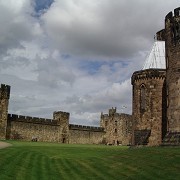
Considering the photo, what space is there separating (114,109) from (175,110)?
3918 cm

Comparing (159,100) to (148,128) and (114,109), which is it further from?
(114,109)

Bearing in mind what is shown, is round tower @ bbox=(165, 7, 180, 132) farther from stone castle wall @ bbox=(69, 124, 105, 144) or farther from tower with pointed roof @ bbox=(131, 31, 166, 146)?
stone castle wall @ bbox=(69, 124, 105, 144)

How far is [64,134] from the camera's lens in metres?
Answer: 53.7

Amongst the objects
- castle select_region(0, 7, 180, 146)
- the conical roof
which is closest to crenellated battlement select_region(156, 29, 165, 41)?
castle select_region(0, 7, 180, 146)

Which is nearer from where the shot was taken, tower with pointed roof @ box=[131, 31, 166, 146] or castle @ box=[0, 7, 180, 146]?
castle @ box=[0, 7, 180, 146]

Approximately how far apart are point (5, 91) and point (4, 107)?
2.04 m

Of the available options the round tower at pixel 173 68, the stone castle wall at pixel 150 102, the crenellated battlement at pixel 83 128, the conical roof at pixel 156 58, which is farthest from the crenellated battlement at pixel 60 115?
the round tower at pixel 173 68

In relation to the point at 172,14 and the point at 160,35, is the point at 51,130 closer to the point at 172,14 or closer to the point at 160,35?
the point at 160,35

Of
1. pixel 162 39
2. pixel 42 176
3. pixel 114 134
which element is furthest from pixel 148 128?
pixel 114 134

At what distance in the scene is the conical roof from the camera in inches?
1401

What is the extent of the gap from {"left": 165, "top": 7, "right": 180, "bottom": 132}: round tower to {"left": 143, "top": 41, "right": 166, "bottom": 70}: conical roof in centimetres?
651

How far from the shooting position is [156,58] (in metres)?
36.2

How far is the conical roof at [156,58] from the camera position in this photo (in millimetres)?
35578

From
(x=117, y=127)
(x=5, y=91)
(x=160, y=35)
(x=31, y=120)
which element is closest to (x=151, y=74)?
(x=160, y=35)
